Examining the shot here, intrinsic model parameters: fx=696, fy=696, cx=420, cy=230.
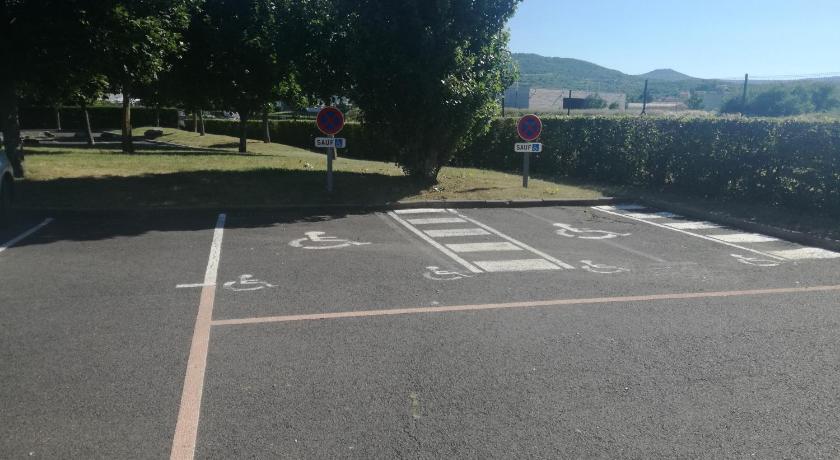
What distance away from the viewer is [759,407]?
174 inches

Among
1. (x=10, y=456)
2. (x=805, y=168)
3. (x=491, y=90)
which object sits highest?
(x=491, y=90)

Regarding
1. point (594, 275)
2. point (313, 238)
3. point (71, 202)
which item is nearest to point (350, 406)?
point (594, 275)

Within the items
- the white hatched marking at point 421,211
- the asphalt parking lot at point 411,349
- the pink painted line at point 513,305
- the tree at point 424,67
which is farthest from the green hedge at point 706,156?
the white hatched marking at point 421,211

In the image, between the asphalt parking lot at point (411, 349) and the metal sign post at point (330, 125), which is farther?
the metal sign post at point (330, 125)

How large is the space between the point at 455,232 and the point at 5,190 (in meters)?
6.91

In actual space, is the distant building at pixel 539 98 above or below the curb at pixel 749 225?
above

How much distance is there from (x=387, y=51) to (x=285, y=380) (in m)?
10.3

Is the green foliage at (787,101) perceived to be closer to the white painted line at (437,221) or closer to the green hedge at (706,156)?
the green hedge at (706,156)

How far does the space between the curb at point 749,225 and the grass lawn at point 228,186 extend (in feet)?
5.42

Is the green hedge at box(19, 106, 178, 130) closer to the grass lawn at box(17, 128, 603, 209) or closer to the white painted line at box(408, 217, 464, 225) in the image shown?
the grass lawn at box(17, 128, 603, 209)

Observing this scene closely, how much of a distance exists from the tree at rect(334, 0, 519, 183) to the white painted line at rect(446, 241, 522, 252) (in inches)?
196

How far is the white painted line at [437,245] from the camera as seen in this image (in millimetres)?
8430

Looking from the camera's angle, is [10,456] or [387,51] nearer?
[10,456]

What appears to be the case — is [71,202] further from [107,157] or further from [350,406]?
[350,406]
